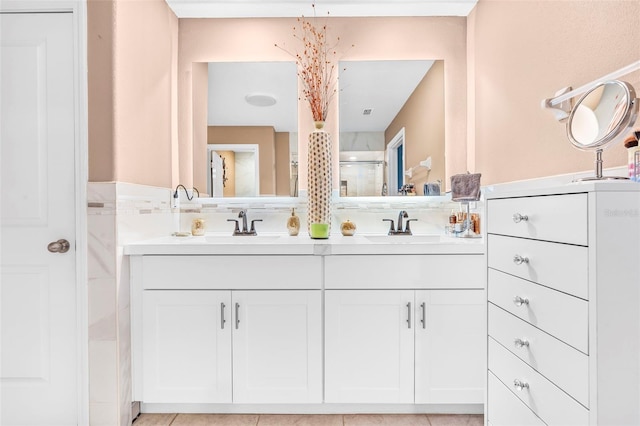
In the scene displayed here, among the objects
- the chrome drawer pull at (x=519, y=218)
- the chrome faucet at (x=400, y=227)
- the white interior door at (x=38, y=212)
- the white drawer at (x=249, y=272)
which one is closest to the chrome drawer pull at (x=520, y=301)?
the chrome drawer pull at (x=519, y=218)

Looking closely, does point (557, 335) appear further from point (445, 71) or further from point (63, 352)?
point (63, 352)

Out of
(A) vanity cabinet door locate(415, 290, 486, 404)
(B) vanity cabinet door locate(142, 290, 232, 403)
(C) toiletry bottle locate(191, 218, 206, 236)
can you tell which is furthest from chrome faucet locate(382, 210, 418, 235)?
(C) toiletry bottle locate(191, 218, 206, 236)

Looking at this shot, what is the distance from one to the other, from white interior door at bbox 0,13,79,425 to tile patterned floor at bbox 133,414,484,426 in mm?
409

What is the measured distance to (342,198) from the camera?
2094 millimetres

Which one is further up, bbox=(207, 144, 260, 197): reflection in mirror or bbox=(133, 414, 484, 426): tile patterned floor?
bbox=(207, 144, 260, 197): reflection in mirror

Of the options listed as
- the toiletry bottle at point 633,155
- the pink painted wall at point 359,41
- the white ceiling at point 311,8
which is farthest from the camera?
the pink painted wall at point 359,41

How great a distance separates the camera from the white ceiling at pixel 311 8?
1.98 metres

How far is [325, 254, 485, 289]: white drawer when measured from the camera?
1507 mm

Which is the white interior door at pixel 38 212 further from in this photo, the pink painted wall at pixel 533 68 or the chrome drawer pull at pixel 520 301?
the pink painted wall at pixel 533 68

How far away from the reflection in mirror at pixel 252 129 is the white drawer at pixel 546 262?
1.34 m

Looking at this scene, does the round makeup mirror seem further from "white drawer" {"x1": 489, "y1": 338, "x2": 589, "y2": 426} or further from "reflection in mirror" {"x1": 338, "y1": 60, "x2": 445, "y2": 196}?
"reflection in mirror" {"x1": 338, "y1": 60, "x2": 445, "y2": 196}

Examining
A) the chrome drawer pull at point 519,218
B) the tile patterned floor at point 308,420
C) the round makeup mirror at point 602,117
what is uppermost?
the round makeup mirror at point 602,117

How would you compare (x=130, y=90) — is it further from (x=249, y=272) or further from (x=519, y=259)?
(x=519, y=259)

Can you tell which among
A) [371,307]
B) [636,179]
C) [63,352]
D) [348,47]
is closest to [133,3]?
[348,47]
